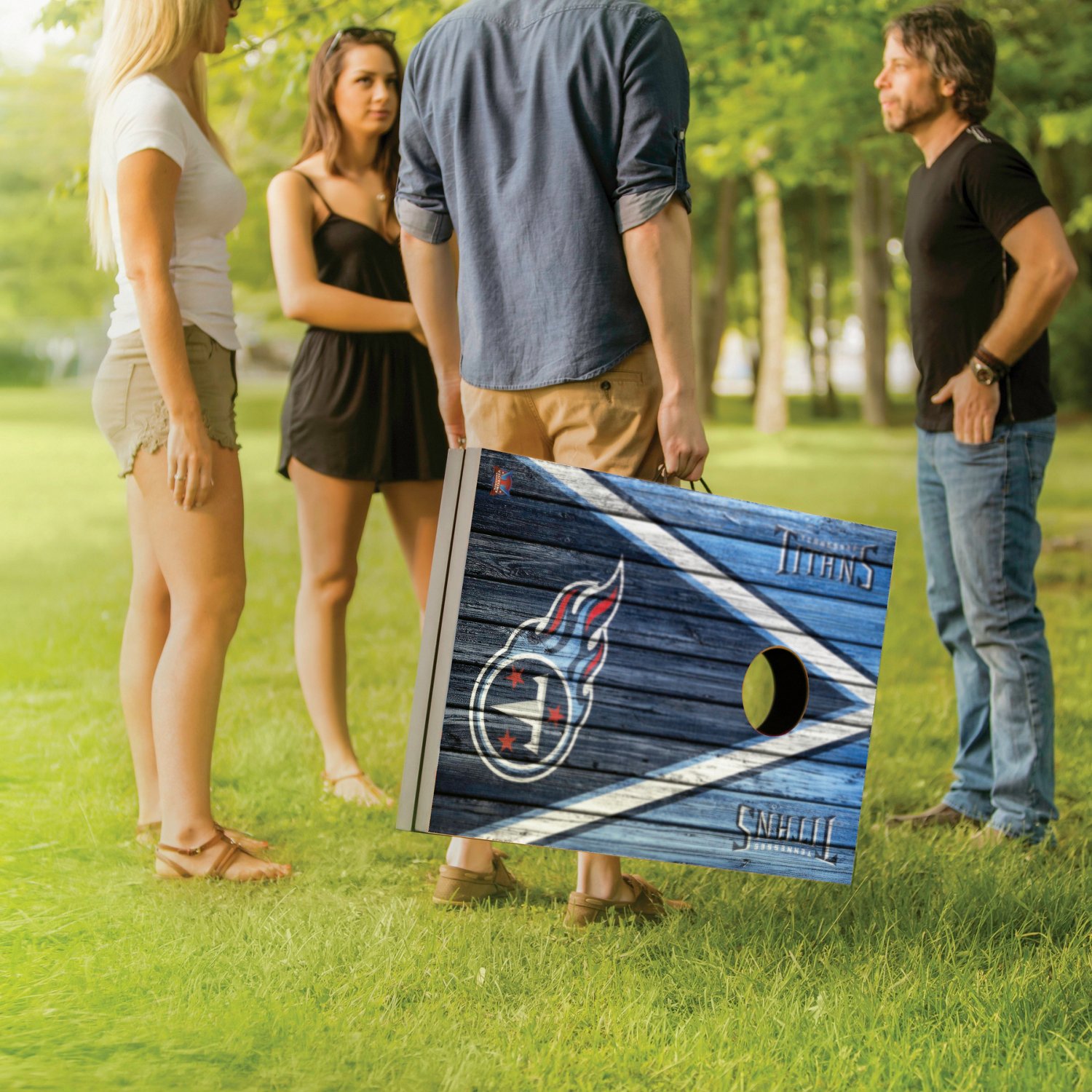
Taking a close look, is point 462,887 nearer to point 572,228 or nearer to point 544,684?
point 544,684

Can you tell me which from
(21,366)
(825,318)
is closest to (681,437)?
(825,318)

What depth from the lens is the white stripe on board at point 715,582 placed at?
272 cm

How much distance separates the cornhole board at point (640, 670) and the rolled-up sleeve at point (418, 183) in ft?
3.25

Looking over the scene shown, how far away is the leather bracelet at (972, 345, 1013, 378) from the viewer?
12.8 feet

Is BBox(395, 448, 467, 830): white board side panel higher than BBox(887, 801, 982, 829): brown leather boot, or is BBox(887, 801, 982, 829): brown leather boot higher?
BBox(395, 448, 467, 830): white board side panel

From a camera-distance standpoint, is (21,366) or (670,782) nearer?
(670,782)

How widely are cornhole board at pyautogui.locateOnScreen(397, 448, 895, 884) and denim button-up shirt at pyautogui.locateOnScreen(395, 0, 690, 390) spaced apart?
0.53 meters

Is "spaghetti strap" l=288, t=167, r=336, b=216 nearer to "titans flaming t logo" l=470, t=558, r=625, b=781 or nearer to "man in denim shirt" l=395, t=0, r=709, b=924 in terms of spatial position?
"man in denim shirt" l=395, t=0, r=709, b=924

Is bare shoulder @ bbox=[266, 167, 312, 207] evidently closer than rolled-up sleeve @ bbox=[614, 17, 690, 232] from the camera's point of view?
No

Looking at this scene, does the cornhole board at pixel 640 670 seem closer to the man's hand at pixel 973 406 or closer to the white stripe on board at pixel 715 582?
the white stripe on board at pixel 715 582

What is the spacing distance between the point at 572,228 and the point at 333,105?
1.63 metres

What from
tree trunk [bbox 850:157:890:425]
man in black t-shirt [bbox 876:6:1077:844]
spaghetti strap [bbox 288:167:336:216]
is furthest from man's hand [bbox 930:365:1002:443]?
tree trunk [bbox 850:157:890:425]

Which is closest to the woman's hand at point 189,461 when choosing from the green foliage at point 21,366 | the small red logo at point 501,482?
the small red logo at point 501,482

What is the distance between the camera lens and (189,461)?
3439 mm
